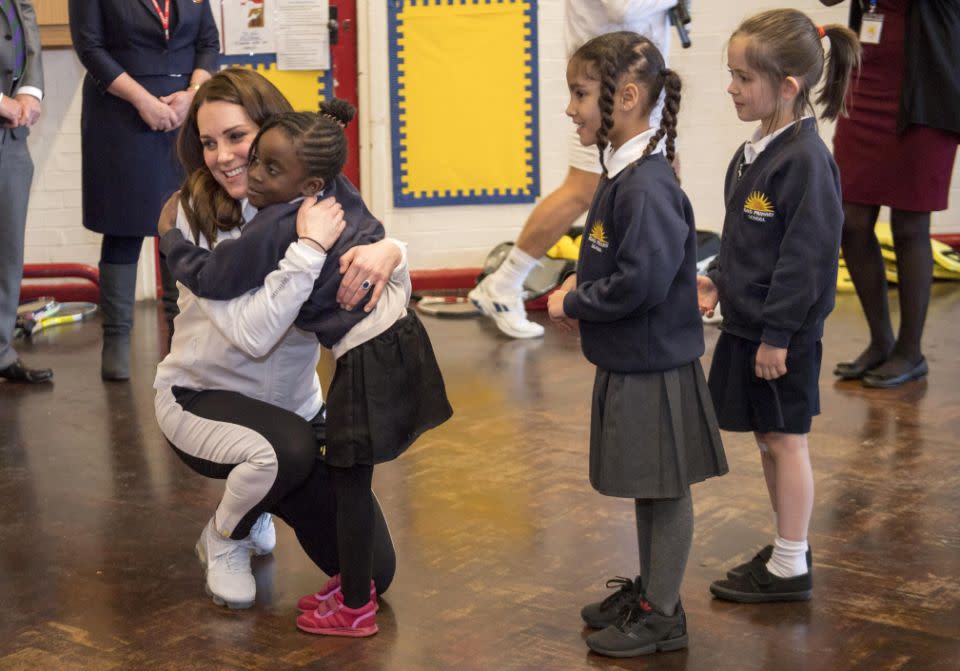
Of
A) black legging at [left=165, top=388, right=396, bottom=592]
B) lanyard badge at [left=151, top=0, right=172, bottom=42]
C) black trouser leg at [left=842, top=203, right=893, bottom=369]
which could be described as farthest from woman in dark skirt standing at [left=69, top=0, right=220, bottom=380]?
black trouser leg at [left=842, top=203, right=893, bottom=369]

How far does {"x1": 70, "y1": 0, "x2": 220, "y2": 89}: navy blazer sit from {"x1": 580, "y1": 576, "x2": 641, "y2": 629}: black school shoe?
8.77 feet

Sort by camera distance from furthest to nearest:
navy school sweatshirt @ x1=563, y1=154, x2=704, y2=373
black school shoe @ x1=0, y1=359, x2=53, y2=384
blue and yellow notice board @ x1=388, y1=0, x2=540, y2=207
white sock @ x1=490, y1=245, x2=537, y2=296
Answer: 1. blue and yellow notice board @ x1=388, y1=0, x2=540, y2=207
2. white sock @ x1=490, y1=245, x2=537, y2=296
3. black school shoe @ x1=0, y1=359, x2=53, y2=384
4. navy school sweatshirt @ x1=563, y1=154, x2=704, y2=373

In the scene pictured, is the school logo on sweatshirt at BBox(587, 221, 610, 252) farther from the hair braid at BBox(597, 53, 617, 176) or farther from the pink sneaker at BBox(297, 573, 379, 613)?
the pink sneaker at BBox(297, 573, 379, 613)

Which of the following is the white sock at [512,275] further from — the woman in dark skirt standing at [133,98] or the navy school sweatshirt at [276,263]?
the navy school sweatshirt at [276,263]

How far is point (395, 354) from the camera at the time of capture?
2535 millimetres

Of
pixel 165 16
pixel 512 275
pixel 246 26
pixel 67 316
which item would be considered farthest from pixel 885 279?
pixel 67 316

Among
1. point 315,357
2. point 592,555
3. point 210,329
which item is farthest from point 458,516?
point 210,329

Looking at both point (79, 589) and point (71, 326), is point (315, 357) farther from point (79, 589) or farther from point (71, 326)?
point (71, 326)

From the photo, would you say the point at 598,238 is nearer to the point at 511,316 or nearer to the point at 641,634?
the point at 641,634

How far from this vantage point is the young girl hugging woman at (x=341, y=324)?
2.48m

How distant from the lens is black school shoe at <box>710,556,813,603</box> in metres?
2.70

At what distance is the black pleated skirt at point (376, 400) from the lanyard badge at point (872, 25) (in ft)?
8.15

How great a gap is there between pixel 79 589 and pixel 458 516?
90 cm

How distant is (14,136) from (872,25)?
9.44 ft
